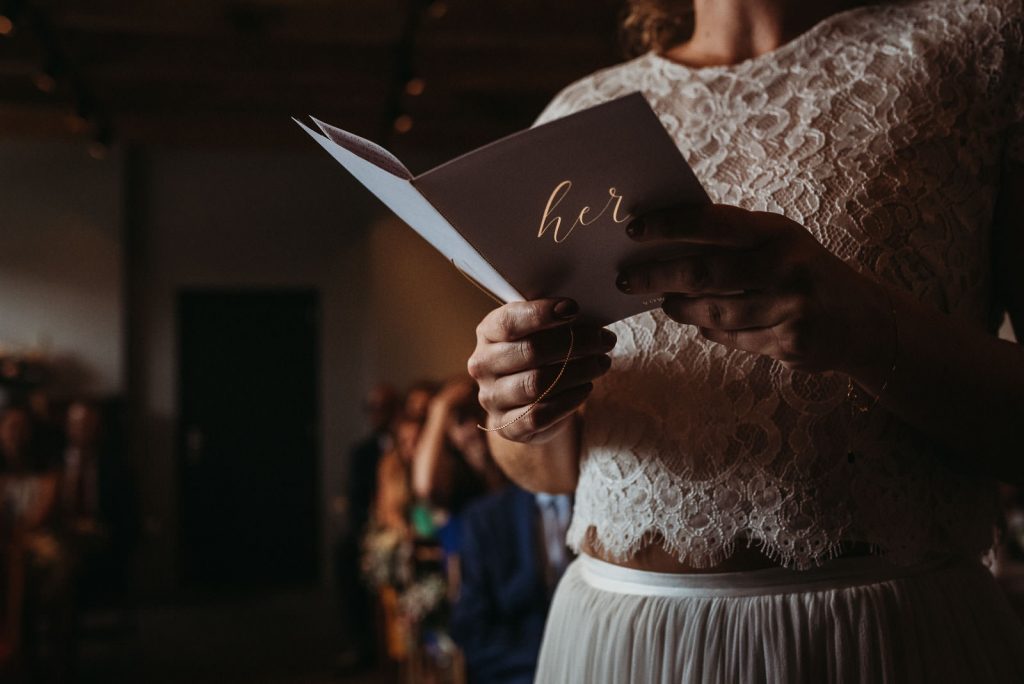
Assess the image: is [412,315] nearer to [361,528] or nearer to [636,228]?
[361,528]

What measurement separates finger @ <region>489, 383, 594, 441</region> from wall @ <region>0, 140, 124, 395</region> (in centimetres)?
871

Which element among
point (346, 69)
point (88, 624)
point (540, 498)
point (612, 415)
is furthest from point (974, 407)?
point (88, 624)

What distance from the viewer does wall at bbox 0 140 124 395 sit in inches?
342

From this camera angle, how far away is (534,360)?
81 cm

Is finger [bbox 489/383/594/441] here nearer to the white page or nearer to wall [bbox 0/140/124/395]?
the white page

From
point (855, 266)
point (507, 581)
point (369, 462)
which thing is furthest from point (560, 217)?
point (369, 462)

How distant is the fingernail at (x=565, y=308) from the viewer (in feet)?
2.59

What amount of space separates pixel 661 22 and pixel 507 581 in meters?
2.15

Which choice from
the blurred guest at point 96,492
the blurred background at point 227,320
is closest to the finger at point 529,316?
the blurred background at point 227,320

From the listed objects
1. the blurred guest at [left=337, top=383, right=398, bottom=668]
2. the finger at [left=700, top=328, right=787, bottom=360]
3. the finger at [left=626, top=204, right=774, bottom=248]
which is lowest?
the blurred guest at [left=337, top=383, right=398, bottom=668]

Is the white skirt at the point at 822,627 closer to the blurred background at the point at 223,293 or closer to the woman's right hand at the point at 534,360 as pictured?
the woman's right hand at the point at 534,360

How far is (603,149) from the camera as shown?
2.18 feet

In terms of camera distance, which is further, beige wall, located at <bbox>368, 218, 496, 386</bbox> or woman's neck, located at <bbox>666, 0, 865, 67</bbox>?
beige wall, located at <bbox>368, 218, 496, 386</bbox>

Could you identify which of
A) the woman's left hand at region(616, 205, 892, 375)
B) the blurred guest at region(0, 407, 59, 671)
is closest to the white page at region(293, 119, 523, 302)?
the woman's left hand at region(616, 205, 892, 375)
